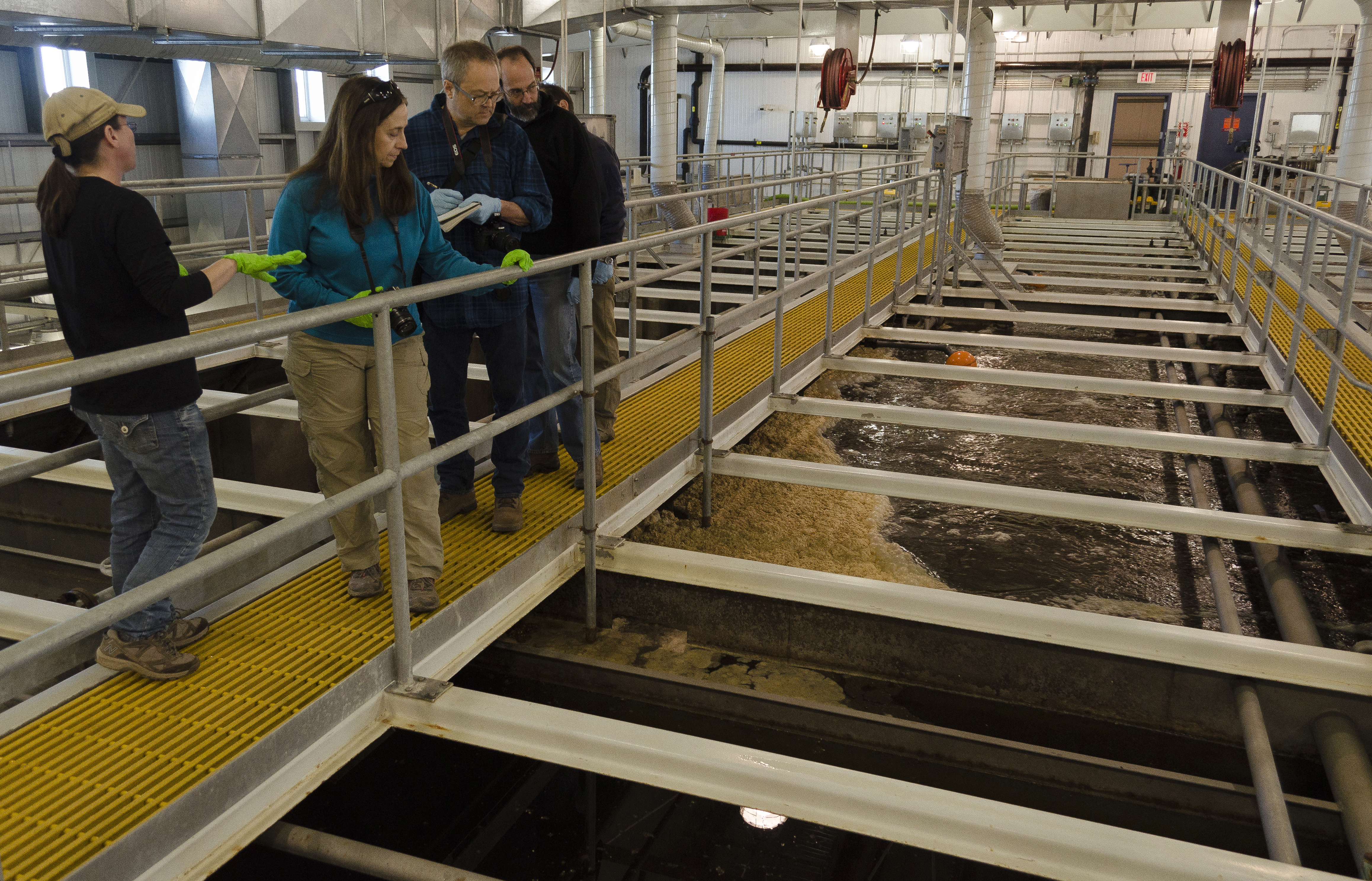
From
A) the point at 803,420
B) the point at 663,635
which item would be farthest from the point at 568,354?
the point at 803,420

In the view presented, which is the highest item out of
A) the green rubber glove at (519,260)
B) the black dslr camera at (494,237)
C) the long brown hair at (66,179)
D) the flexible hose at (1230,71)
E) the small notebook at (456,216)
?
the flexible hose at (1230,71)

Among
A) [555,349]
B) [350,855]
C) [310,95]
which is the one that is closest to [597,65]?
[310,95]

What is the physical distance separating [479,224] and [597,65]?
11806 mm

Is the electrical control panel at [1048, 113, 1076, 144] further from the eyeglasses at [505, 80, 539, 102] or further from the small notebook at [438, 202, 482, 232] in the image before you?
the small notebook at [438, 202, 482, 232]

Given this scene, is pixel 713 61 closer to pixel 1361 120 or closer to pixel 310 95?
pixel 310 95

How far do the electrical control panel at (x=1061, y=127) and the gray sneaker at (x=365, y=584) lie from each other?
760 inches

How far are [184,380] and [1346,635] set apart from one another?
177 inches

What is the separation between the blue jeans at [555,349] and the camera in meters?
3.65

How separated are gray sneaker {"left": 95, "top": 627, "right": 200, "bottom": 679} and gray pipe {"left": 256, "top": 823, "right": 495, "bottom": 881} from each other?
468 millimetres

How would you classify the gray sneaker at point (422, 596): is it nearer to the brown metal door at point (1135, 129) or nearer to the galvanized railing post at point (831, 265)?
the galvanized railing post at point (831, 265)

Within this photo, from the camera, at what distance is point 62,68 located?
1085cm

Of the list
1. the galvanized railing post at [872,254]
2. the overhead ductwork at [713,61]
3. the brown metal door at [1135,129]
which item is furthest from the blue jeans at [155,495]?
the brown metal door at [1135,129]

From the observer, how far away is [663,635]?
3.88 metres

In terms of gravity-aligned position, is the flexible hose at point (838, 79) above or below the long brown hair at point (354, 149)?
above
